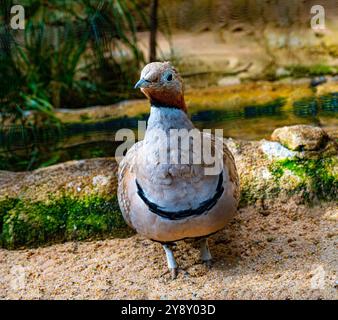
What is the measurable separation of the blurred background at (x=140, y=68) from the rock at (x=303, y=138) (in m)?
0.78

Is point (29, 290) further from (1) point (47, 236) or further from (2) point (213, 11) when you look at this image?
(2) point (213, 11)

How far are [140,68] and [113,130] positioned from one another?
131 centimetres

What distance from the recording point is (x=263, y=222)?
4059 millimetres

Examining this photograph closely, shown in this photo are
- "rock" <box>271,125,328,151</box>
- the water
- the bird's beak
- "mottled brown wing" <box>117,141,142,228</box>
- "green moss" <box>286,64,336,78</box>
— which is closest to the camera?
the bird's beak

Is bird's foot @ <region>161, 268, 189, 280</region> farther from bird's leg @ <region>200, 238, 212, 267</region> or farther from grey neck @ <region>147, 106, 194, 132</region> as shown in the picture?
grey neck @ <region>147, 106, 194, 132</region>

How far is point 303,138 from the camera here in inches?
168

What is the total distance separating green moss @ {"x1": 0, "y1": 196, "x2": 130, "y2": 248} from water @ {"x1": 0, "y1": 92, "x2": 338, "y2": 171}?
131 centimetres

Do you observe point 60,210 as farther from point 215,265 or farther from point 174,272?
point 215,265

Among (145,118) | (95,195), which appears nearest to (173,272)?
(95,195)

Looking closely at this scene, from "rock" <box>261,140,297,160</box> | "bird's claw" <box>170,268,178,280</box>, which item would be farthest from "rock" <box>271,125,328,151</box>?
"bird's claw" <box>170,268,178,280</box>

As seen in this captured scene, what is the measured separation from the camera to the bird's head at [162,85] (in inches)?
128

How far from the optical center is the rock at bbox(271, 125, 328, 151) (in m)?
4.25

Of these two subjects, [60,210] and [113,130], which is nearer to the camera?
[60,210]
